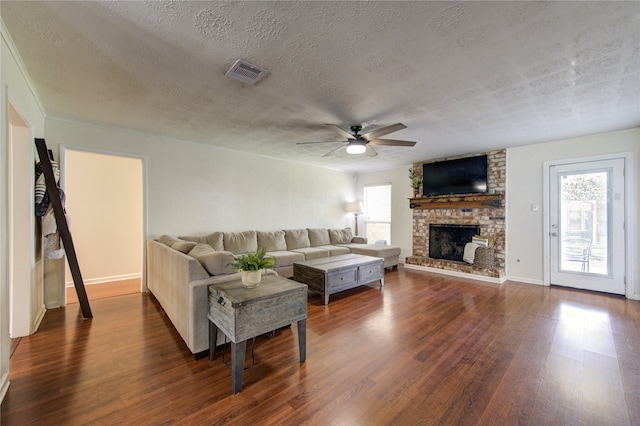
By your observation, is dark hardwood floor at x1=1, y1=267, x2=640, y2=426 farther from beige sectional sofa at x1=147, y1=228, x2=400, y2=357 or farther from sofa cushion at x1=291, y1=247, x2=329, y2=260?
sofa cushion at x1=291, y1=247, x2=329, y2=260

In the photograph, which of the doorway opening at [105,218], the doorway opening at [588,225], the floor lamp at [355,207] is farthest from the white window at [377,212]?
the doorway opening at [105,218]

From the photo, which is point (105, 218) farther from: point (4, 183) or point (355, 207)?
point (355, 207)

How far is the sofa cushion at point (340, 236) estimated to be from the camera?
6.43 metres

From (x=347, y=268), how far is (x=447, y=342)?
1.68 meters

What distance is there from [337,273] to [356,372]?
5.90 feet

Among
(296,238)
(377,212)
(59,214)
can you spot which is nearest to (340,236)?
(296,238)

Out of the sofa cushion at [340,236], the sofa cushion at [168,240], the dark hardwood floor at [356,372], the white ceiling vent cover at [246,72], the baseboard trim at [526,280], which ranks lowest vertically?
the dark hardwood floor at [356,372]

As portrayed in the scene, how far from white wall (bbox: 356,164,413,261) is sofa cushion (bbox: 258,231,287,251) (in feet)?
9.60

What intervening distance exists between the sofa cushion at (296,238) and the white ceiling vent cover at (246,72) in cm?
364

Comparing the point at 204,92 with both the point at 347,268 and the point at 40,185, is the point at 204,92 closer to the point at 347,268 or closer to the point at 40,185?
the point at 40,185

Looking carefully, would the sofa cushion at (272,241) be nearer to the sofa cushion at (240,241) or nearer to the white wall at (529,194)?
the sofa cushion at (240,241)

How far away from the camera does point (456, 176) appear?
5.47 meters

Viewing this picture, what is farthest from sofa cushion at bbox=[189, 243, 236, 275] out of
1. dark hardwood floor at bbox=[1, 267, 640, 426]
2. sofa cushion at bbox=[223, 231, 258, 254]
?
sofa cushion at bbox=[223, 231, 258, 254]

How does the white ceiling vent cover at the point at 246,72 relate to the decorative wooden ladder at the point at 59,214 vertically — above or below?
above
